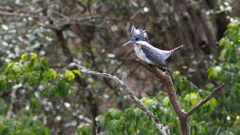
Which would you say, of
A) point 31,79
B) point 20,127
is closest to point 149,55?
point 31,79

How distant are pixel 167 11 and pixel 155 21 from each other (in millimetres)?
256

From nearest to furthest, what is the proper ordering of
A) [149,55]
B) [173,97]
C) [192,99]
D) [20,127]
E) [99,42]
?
[173,97], [149,55], [192,99], [20,127], [99,42]

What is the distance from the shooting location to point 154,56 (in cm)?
249

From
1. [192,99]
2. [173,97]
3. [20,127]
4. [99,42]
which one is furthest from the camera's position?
[99,42]

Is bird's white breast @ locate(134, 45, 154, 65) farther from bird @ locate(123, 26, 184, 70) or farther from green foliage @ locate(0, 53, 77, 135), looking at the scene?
green foliage @ locate(0, 53, 77, 135)

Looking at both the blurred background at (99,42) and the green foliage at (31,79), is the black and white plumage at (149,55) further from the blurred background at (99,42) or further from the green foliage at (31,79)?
the blurred background at (99,42)

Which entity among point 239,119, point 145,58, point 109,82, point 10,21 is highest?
point 10,21

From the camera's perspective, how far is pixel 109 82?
571 centimetres

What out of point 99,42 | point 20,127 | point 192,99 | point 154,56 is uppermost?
point 99,42

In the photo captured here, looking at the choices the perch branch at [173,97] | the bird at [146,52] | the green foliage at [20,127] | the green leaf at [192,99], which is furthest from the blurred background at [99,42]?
the perch branch at [173,97]

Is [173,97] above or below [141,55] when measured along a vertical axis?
below

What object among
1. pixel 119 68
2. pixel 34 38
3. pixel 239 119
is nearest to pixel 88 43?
pixel 119 68

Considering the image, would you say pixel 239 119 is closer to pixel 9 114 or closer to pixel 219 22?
pixel 219 22

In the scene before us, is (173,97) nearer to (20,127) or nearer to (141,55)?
(141,55)
